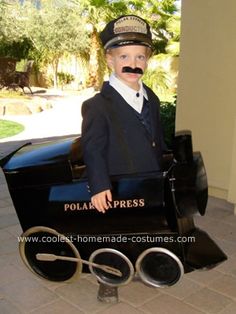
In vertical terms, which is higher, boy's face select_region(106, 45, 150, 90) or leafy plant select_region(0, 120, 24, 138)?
boy's face select_region(106, 45, 150, 90)

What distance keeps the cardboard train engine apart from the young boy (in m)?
0.10

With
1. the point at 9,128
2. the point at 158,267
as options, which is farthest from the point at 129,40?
the point at 9,128

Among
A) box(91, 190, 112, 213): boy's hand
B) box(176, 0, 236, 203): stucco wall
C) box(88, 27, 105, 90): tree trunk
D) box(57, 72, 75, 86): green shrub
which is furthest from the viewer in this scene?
box(57, 72, 75, 86): green shrub

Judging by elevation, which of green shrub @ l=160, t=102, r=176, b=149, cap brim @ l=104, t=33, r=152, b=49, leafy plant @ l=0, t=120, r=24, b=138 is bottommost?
leafy plant @ l=0, t=120, r=24, b=138

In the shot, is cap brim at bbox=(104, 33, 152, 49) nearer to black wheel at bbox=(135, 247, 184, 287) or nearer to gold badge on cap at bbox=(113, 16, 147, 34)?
gold badge on cap at bbox=(113, 16, 147, 34)

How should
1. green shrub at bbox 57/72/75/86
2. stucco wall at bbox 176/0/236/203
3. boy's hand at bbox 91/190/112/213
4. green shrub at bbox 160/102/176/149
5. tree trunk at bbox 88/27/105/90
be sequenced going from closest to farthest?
boy's hand at bbox 91/190/112/213 < stucco wall at bbox 176/0/236/203 < green shrub at bbox 160/102/176/149 < tree trunk at bbox 88/27/105/90 < green shrub at bbox 57/72/75/86

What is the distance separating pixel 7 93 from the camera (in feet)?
42.1

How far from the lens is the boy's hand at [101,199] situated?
182 cm

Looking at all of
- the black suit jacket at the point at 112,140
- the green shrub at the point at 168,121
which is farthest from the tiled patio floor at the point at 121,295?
the green shrub at the point at 168,121

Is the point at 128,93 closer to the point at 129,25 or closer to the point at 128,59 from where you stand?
the point at 128,59

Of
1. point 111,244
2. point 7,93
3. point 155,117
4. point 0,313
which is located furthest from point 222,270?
point 7,93

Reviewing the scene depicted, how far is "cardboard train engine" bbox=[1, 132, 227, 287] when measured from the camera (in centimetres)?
185

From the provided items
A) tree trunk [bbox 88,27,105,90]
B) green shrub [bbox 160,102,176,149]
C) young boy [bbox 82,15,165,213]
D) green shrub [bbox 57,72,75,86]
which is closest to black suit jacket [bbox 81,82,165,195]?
young boy [bbox 82,15,165,213]

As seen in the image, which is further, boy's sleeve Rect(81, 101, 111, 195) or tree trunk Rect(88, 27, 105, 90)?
tree trunk Rect(88, 27, 105, 90)
